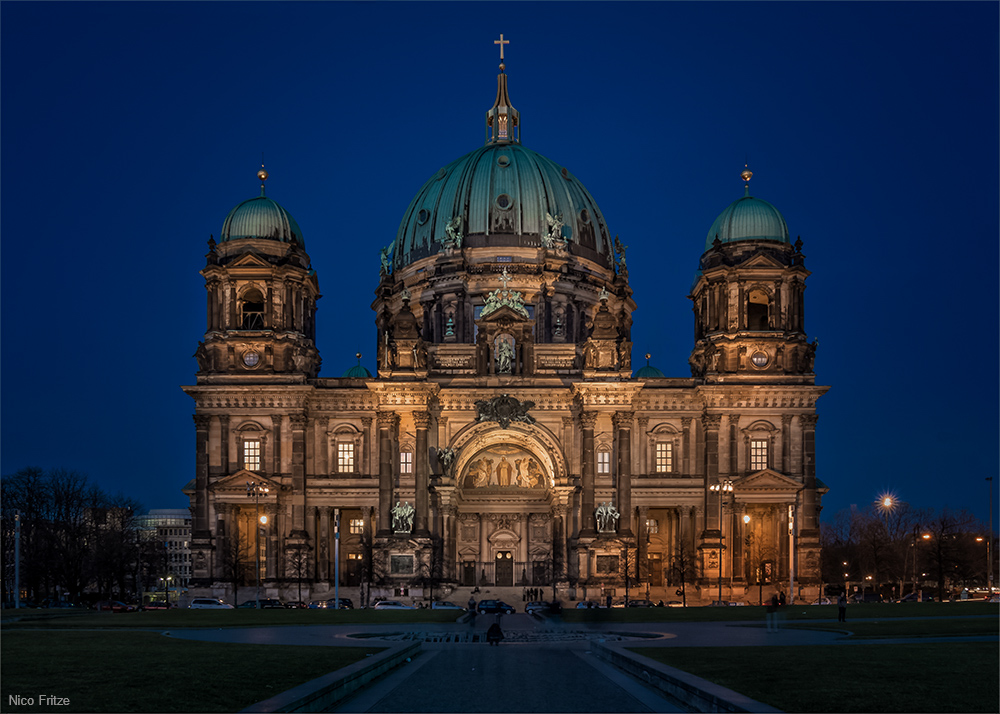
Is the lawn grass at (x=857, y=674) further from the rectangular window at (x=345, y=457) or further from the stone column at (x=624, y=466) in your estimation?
the rectangular window at (x=345, y=457)

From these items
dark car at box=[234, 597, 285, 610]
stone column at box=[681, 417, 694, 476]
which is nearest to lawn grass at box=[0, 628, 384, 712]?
dark car at box=[234, 597, 285, 610]

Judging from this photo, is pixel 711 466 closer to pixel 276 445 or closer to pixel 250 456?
pixel 276 445

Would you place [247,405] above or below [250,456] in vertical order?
above

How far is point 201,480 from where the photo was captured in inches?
3489

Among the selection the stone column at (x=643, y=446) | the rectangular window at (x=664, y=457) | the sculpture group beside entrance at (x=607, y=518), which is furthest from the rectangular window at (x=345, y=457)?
the rectangular window at (x=664, y=457)

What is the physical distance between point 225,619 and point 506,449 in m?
44.4

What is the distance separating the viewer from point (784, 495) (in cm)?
8894

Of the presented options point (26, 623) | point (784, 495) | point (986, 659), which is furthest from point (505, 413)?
point (986, 659)

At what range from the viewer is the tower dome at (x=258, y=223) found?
93.1 m

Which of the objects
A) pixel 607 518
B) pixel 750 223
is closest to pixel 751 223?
pixel 750 223

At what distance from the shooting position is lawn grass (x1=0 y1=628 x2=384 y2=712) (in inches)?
806

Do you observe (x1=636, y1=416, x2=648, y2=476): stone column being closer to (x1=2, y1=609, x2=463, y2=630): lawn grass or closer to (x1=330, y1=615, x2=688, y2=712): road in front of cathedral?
(x1=2, y1=609, x2=463, y2=630): lawn grass

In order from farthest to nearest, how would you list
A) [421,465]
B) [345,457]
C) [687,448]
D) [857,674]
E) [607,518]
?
[345,457], [687,448], [421,465], [607,518], [857,674]

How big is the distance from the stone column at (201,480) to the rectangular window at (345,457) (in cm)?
1039
